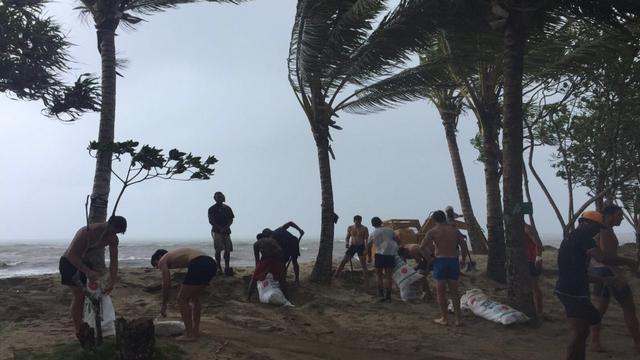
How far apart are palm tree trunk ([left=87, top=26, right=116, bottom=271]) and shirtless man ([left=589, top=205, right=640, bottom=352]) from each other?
810 centimetres

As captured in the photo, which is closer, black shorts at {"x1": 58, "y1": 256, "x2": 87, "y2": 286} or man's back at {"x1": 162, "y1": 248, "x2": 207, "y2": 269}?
black shorts at {"x1": 58, "y1": 256, "x2": 87, "y2": 286}

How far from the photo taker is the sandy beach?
600cm

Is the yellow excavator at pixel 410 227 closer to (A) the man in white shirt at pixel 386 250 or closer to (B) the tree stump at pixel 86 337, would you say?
(A) the man in white shirt at pixel 386 250

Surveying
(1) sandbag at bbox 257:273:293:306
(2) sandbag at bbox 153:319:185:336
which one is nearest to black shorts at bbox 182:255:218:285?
(2) sandbag at bbox 153:319:185:336

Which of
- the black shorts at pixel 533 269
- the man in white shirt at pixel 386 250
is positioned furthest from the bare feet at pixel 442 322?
the man in white shirt at pixel 386 250

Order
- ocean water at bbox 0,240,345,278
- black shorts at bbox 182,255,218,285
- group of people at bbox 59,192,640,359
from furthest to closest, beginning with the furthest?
ocean water at bbox 0,240,345,278, black shorts at bbox 182,255,218,285, group of people at bbox 59,192,640,359

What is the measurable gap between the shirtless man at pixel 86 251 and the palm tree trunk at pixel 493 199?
8.50 meters

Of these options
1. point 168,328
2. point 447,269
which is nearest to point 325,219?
point 447,269

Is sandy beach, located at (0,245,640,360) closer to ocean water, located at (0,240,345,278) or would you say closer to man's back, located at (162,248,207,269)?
man's back, located at (162,248,207,269)

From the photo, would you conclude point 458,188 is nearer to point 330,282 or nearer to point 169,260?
point 330,282

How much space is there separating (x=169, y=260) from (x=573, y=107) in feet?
47.2

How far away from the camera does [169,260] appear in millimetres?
6531

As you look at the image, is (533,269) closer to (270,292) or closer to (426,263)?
(426,263)

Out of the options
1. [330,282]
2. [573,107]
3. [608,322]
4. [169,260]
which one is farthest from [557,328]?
[573,107]
